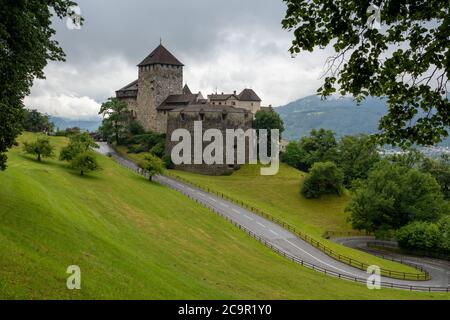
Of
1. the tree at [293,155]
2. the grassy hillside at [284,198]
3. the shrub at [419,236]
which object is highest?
the tree at [293,155]

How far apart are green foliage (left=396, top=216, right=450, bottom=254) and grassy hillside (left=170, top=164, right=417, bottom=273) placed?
32.4 feet

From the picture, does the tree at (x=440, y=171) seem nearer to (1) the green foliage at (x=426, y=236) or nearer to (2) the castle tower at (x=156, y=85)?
(1) the green foliage at (x=426, y=236)

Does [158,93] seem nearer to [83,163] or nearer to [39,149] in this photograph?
[39,149]

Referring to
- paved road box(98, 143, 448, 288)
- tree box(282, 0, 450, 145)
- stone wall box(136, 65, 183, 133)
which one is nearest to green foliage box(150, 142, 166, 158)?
stone wall box(136, 65, 183, 133)

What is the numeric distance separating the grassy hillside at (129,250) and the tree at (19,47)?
18.4 ft

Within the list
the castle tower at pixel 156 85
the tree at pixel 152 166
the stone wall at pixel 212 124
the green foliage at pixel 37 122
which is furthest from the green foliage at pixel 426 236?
the green foliage at pixel 37 122

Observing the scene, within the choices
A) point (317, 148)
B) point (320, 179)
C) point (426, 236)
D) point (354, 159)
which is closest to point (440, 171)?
point (354, 159)

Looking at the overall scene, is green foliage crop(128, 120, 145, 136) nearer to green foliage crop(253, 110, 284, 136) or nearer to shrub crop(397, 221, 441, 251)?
green foliage crop(253, 110, 284, 136)

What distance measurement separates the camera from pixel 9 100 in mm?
20016

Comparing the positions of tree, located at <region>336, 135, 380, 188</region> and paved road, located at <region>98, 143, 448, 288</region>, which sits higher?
tree, located at <region>336, 135, 380, 188</region>

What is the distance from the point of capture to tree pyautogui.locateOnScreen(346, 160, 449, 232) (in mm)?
60000

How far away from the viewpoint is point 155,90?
103750 mm

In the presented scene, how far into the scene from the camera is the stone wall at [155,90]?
10375 cm
